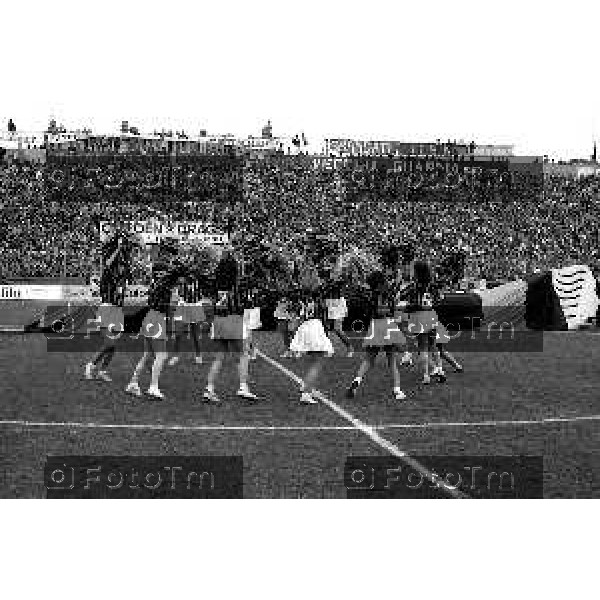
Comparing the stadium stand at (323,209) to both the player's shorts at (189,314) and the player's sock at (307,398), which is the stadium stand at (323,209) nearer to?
the player's shorts at (189,314)

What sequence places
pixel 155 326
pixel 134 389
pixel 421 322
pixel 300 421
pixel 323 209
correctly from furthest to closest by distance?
pixel 323 209 → pixel 421 322 → pixel 134 389 → pixel 155 326 → pixel 300 421

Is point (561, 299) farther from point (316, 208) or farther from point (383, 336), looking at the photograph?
point (316, 208)

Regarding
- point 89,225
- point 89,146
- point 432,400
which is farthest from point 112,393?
point 89,146

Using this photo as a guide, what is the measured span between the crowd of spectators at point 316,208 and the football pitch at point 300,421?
988 inches

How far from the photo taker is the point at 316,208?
49812 mm

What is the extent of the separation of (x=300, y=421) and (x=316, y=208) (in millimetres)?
39156

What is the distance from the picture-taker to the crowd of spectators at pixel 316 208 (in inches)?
1703

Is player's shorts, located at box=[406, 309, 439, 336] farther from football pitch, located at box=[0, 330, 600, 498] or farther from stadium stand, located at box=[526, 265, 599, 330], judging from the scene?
stadium stand, located at box=[526, 265, 599, 330]

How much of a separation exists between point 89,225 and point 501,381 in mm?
29982

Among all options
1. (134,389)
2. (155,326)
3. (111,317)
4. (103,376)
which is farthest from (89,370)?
(155,326)

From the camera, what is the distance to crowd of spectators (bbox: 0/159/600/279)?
4325 centimetres

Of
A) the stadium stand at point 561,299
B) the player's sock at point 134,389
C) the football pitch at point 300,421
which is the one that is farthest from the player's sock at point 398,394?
the stadium stand at point 561,299

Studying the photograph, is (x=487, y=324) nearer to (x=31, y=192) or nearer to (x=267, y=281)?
(x=267, y=281)

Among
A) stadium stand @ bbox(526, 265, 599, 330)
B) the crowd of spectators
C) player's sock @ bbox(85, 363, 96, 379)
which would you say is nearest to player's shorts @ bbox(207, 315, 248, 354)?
player's sock @ bbox(85, 363, 96, 379)
